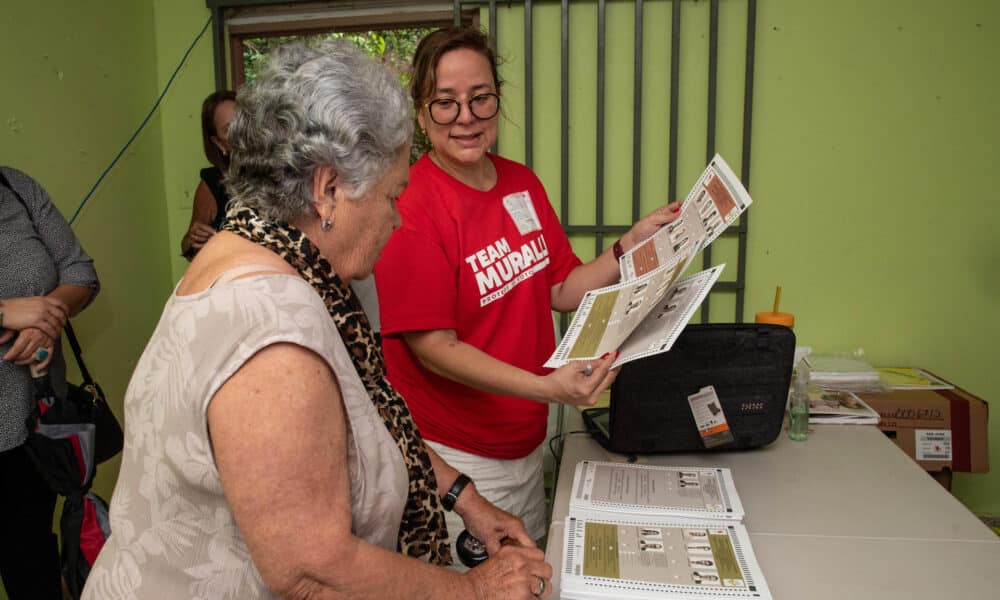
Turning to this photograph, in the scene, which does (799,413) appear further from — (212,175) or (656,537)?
(212,175)

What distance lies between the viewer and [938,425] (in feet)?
7.67

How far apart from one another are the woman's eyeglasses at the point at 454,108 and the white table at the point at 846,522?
2.50 feet

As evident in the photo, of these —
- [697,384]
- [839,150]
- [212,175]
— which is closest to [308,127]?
[697,384]

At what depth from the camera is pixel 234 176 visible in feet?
3.24

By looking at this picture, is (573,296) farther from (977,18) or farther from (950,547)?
(977,18)

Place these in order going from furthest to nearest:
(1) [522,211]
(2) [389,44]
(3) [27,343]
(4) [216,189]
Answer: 1. (2) [389,44]
2. (4) [216,189]
3. (3) [27,343]
4. (1) [522,211]

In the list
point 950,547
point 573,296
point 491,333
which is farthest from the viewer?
point 573,296

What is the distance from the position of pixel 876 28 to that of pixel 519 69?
1259 millimetres

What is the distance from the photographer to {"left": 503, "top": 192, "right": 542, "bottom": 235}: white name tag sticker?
65.8 inches

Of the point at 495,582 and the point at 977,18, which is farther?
the point at 977,18

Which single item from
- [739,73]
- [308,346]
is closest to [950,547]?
[308,346]

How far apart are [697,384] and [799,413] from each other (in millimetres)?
327

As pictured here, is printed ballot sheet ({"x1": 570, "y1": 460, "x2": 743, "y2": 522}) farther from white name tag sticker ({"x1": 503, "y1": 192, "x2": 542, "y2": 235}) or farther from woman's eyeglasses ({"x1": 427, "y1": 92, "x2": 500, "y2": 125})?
woman's eyeglasses ({"x1": 427, "y1": 92, "x2": 500, "y2": 125})

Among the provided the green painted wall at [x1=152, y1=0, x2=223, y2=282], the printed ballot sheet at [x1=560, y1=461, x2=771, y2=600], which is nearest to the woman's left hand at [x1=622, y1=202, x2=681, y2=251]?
the printed ballot sheet at [x1=560, y1=461, x2=771, y2=600]
